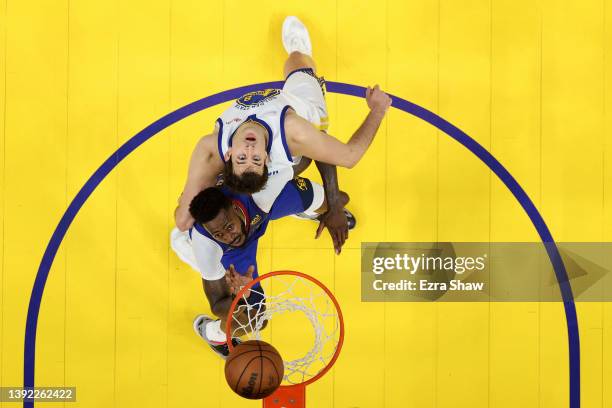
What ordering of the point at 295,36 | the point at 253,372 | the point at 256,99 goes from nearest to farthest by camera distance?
the point at 253,372, the point at 256,99, the point at 295,36

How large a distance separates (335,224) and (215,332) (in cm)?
92

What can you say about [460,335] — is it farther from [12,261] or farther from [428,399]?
[12,261]

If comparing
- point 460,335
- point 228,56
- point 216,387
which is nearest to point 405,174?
point 460,335

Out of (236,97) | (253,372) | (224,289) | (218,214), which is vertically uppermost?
(236,97)

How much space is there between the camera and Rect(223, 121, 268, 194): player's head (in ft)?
8.65

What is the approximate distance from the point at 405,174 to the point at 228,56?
1.33 meters

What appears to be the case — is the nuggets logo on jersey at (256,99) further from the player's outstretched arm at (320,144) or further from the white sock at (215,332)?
the white sock at (215,332)

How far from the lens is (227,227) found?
106 inches

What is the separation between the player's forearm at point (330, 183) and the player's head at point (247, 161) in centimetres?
54

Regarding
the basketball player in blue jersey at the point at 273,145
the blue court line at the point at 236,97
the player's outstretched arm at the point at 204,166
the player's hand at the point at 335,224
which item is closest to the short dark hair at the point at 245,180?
the basketball player in blue jersey at the point at 273,145

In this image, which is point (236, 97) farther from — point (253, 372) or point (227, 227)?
point (253, 372)

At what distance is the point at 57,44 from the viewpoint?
356 centimetres

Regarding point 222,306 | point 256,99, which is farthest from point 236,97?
point 222,306

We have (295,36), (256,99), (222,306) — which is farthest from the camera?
(295,36)
